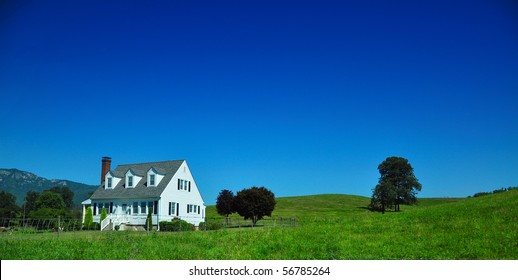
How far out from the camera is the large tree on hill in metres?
45.8

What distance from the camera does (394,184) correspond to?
4722 cm

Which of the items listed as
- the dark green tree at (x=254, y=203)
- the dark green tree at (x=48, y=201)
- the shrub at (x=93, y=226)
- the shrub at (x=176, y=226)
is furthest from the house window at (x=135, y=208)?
the dark green tree at (x=48, y=201)

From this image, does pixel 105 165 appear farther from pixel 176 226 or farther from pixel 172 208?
pixel 176 226

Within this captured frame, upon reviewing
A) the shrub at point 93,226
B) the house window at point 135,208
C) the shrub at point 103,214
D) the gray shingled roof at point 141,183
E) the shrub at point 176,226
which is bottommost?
the shrub at point 93,226

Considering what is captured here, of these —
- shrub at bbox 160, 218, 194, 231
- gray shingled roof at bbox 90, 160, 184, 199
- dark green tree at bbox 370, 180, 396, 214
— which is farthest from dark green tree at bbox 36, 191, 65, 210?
dark green tree at bbox 370, 180, 396, 214

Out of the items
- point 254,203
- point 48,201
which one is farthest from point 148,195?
point 48,201

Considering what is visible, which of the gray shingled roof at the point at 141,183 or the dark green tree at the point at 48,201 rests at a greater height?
the gray shingled roof at the point at 141,183

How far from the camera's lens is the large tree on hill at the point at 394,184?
45.8 meters

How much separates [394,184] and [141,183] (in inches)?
1079

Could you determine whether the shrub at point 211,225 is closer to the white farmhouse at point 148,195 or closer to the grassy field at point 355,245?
the white farmhouse at point 148,195

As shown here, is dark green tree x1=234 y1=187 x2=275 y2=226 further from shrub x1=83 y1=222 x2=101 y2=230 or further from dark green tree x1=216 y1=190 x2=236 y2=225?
shrub x1=83 y1=222 x2=101 y2=230

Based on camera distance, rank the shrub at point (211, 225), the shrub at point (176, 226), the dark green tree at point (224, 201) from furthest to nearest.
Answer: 1. the dark green tree at point (224, 201)
2. the shrub at point (176, 226)
3. the shrub at point (211, 225)
